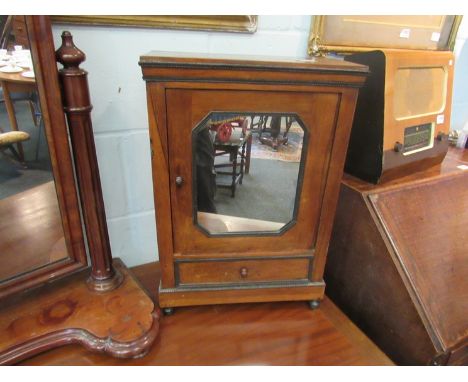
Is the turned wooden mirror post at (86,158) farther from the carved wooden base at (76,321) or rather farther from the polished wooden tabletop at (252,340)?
the polished wooden tabletop at (252,340)

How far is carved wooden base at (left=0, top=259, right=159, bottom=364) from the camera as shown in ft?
2.31

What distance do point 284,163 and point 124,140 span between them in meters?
0.45

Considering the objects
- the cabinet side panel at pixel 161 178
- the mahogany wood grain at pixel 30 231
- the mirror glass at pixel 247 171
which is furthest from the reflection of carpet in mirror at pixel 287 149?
the mahogany wood grain at pixel 30 231

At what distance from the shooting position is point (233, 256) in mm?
809

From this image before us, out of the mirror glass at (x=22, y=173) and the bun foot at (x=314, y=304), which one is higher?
the mirror glass at (x=22, y=173)

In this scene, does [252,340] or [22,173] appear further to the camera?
[252,340]

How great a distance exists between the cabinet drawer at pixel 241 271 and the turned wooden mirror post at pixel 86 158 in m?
0.18

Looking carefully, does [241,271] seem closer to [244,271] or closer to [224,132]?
[244,271]

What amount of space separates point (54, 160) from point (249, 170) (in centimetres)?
39

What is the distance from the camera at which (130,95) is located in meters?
0.89

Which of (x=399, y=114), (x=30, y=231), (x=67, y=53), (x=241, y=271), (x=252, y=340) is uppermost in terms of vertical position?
(x=67, y=53)

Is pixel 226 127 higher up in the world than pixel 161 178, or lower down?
higher up

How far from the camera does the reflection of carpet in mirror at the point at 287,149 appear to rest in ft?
2.34

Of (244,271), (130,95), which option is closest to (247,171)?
(244,271)
